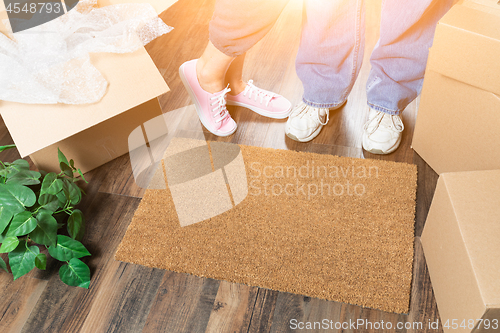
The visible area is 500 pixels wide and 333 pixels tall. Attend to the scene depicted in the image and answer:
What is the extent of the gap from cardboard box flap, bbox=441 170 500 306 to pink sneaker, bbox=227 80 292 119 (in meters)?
0.62

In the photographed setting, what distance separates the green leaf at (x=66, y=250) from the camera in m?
0.86

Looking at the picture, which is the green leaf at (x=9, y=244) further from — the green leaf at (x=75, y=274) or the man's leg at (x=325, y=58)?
the man's leg at (x=325, y=58)

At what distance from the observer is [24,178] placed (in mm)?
886

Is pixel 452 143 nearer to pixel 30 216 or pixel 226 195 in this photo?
pixel 226 195

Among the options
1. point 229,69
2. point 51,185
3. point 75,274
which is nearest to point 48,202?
point 51,185

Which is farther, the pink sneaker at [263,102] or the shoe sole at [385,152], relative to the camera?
the pink sneaker at [263,102]

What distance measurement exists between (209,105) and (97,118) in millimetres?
379

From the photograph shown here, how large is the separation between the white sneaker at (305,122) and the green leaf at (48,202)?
701mm

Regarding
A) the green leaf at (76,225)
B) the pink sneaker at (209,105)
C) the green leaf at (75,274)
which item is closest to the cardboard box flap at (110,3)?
the pink sneaker at (209,105)

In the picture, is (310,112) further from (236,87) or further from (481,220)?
(481,220)

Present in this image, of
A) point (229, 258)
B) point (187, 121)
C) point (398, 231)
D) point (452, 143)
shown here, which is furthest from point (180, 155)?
point (452, 143)

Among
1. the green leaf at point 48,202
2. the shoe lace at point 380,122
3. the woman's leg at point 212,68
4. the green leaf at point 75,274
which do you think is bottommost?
the green leaf at point 75,274

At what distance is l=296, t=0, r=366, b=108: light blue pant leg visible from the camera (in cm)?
91

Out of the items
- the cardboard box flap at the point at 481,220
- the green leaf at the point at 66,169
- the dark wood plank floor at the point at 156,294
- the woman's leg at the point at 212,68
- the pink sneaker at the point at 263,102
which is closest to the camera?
the cardboard box flap at the point at 481,220
